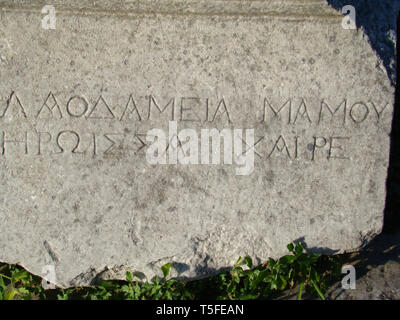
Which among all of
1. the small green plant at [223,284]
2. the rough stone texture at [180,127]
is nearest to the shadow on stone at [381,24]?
the rough stone texture at [180,127]

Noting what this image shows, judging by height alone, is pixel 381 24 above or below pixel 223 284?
above

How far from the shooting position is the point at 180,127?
196cm

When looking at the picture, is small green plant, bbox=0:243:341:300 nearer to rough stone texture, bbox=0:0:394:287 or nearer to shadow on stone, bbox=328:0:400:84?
rough stone texture, bbox=0:0:394:287

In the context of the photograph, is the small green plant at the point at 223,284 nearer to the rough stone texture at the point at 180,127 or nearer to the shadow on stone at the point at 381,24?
the rough stone texture at the point at 180,127

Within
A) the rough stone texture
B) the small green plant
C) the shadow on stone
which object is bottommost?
the small green plant

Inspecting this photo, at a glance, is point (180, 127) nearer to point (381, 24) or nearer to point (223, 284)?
point (223, 284)

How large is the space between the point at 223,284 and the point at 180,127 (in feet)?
2.81

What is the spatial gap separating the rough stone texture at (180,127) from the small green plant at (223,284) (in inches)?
2.7

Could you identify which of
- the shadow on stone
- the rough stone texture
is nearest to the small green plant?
the rough stone texture

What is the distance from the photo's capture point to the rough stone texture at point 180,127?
1902 millimetres

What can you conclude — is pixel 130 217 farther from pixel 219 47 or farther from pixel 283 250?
pixel 219 47

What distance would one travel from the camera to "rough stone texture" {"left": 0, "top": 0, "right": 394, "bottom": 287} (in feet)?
6.24

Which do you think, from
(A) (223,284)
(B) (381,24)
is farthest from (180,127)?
(B) (381,24)

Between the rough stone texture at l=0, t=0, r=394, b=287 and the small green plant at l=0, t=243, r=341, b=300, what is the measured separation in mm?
69
